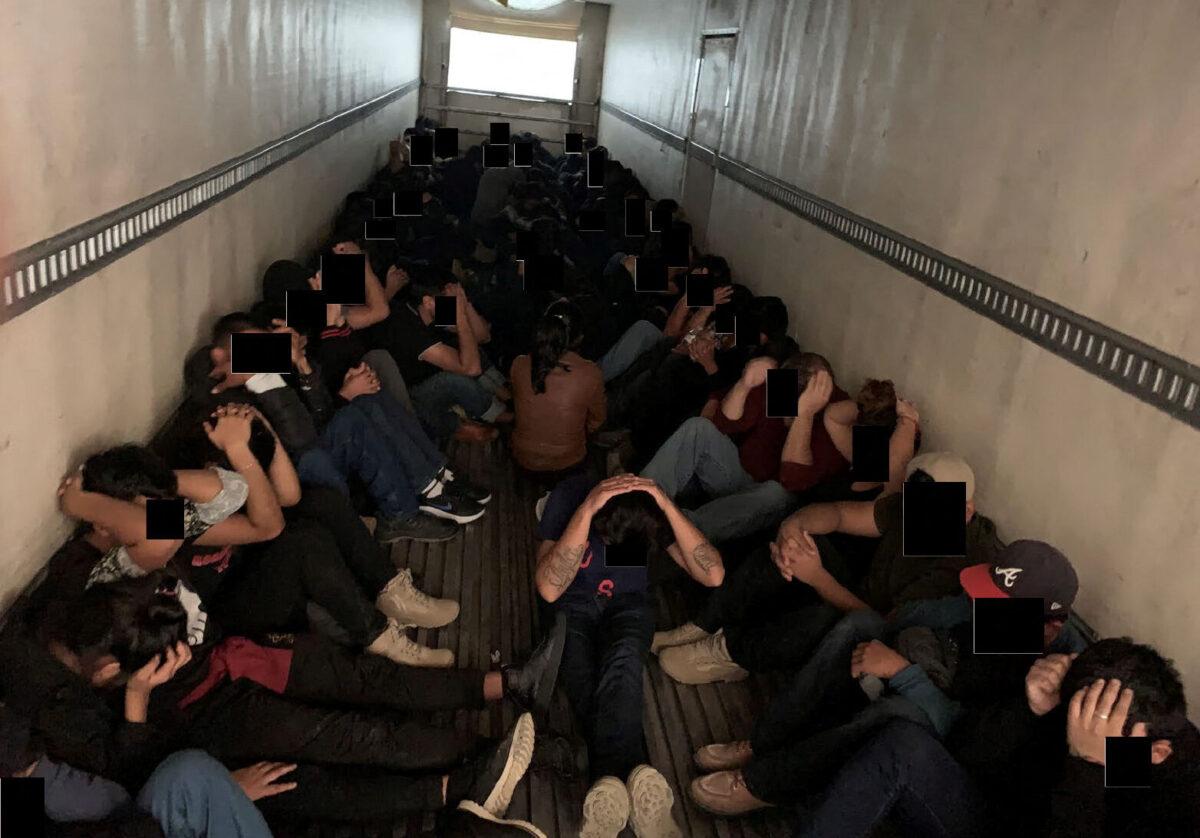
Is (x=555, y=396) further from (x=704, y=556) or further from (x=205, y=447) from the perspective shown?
(x=205, y=447)

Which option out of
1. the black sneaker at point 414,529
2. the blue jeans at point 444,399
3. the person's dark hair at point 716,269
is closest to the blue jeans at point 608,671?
the black sneaker at point 414,529

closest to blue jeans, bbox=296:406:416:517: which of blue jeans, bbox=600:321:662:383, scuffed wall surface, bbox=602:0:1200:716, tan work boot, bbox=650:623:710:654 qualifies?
tan work boot, bbox=650:623:710:654

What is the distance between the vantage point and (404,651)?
7.43ft

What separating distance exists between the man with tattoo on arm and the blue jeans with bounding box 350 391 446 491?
676mm

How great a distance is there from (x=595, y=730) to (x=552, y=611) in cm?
34

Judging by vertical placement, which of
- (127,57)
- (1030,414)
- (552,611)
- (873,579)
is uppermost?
(127,57)

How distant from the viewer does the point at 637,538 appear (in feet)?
7.20

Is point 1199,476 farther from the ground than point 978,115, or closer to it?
closer to it

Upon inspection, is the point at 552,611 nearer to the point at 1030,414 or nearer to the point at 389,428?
the point at 389,428

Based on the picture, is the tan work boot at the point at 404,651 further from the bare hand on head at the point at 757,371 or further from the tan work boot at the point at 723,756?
the bare hand on head at the point at 757,371

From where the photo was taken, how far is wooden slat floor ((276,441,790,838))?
196cm

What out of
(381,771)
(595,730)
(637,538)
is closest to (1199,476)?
(637,538)

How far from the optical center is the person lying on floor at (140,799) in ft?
4.43

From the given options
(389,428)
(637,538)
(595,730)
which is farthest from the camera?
(389,428)
